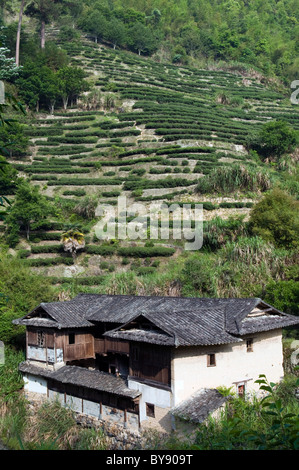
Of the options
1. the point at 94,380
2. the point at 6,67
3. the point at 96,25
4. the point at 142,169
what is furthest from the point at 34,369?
the point at 96,25

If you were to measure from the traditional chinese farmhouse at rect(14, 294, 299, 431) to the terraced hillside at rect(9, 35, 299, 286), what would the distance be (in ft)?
33.5

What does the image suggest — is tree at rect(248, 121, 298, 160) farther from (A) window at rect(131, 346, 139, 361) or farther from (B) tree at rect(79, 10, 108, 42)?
(B) tree at rect(79, 10, 108, 42)

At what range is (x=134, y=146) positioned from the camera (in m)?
53.9

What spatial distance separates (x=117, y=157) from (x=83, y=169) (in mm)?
4707

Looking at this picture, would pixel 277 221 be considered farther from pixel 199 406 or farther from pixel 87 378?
pixel 199 406

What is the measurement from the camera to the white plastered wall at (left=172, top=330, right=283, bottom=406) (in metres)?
15.8

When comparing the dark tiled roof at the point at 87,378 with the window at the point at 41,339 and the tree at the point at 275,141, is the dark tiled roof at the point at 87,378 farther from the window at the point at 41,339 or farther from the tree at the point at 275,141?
the tree at the point at 275,141

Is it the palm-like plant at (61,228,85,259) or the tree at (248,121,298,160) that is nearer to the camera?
the palm-like plant at (61,228,85,259)

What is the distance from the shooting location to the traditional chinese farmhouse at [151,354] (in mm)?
15820

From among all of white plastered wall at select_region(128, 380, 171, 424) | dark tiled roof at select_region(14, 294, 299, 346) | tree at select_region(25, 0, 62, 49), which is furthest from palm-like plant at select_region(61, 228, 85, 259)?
tree at select_region(25, 0, 62, 49)

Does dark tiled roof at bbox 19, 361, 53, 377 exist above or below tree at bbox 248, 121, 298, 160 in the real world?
below

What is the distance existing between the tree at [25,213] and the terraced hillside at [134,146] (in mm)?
1007

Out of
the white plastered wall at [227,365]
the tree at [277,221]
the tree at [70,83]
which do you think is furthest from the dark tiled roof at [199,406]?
the tree at [70,83]
